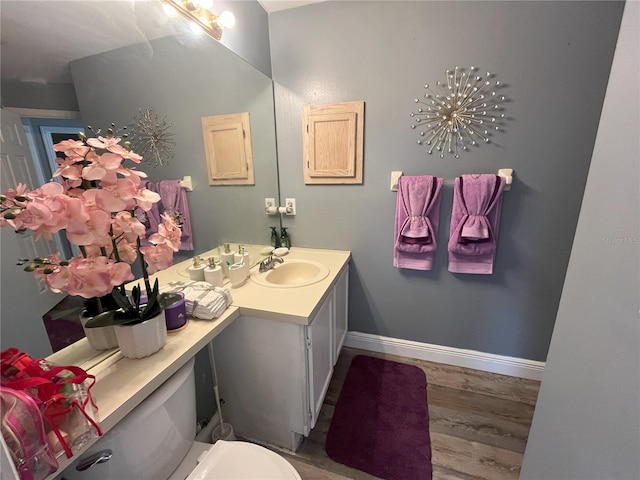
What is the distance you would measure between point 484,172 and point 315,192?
1037 mm

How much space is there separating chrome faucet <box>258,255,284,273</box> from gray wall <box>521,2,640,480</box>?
4.29 ft

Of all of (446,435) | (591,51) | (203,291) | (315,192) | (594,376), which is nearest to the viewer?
(594,376)

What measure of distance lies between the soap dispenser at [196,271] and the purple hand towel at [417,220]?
1.16 meters

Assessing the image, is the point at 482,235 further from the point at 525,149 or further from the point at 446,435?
the point at 446,435

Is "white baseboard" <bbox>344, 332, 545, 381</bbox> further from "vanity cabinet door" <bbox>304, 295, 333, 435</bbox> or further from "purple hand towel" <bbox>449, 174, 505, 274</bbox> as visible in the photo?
"purple hand towel" <bbox>449, 174, 505, 274</bbox>

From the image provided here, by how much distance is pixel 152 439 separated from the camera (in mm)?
762

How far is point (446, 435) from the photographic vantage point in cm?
139

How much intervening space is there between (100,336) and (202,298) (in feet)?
1.07

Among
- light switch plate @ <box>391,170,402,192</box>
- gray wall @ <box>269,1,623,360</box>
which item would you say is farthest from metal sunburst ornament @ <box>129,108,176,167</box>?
light switch plate @ <box>391,170,402,192</box>

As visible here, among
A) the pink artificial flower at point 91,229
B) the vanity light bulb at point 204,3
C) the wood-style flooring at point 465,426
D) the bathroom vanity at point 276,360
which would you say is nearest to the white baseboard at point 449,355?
the wood-style flooring at point 465,426

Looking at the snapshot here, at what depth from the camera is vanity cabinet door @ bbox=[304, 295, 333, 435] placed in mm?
1175

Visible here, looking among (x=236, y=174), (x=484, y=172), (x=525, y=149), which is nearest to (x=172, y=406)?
(x=236, y=174)

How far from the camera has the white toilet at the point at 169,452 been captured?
0.67 m

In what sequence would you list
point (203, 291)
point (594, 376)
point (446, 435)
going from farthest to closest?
point (446, 435) < point (203, 291) < point (594, 376)
